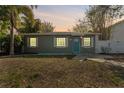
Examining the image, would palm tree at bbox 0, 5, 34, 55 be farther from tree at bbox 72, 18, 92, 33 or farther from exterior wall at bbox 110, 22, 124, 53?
tree at bbox 72, 18, 92, 33

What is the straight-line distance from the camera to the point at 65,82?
419 inches

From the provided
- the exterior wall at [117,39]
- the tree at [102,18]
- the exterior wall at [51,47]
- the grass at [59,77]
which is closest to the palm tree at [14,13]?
the exterior wall at [51,47]

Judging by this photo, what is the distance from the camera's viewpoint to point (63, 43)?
29984 mm

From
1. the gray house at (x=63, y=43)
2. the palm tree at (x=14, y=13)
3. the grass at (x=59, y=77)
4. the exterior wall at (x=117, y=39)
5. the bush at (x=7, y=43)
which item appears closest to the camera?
the grass at (x=59, y=77)

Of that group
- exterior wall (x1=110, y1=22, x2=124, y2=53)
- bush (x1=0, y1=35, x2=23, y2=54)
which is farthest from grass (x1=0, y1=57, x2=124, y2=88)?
exterior wall (x1=110, y1=22, x2=124, y2=53)

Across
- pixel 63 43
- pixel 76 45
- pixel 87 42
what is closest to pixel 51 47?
pixel 63 43

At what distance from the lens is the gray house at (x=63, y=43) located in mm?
29938

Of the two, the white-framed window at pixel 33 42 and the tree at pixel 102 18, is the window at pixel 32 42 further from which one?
the tree at pixel 102 18
